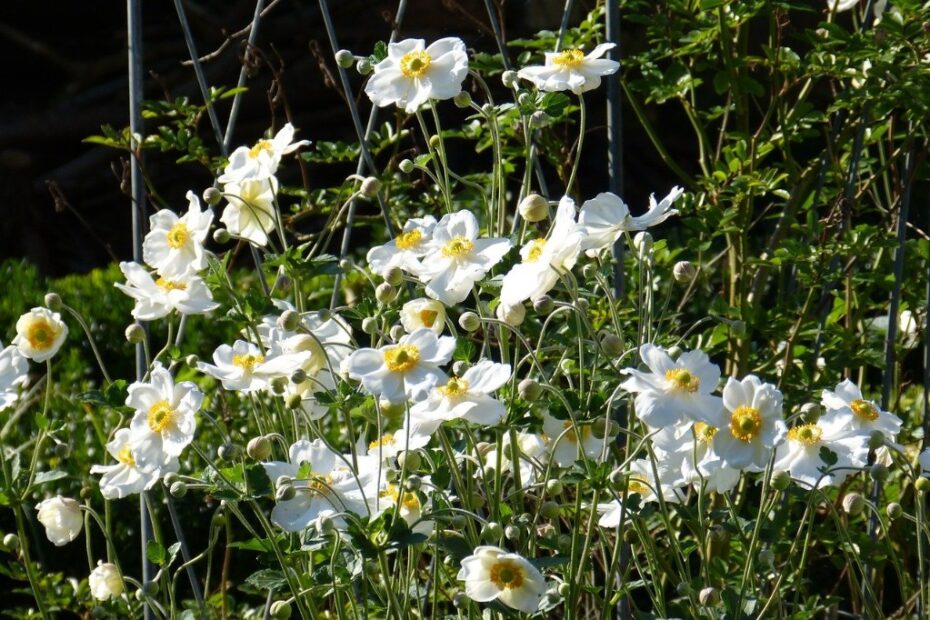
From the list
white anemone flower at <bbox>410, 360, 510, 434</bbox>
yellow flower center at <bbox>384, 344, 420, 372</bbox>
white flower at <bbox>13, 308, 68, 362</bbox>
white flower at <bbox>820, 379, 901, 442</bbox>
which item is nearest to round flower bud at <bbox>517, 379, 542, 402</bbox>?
white anemone flower at <bbox>410, 360, 510, 434</bbox>

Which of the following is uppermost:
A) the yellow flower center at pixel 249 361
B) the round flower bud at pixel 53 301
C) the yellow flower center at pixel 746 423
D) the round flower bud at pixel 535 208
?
the round flower bud at pixel 535 208

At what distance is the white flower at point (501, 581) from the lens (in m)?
1.21

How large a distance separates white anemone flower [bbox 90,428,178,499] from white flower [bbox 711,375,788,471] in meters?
0.58

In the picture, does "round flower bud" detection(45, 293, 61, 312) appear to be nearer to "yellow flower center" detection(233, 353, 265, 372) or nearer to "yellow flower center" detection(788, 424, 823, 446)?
"yellow flower center" detection(233, 353, 265, 372)

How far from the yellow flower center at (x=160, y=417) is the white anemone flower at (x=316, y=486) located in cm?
11

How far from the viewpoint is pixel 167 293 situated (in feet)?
4.75

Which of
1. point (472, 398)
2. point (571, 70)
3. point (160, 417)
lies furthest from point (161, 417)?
point (571, 70)

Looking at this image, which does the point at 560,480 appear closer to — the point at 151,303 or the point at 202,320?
the point at 151,303

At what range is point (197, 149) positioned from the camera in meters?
2.09

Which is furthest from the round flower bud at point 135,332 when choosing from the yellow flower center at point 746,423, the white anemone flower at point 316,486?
the yellow flower center at point 746,423

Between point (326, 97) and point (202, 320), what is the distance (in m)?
3.00

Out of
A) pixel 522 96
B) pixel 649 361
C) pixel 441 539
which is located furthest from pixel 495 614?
pixel 522 96

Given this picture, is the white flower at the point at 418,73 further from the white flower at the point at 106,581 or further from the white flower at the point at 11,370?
the white flower at the point at 106,581

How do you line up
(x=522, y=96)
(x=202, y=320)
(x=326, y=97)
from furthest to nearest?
1. (x=326, y=97)
2. (x=202, y=320)
3. (x=522, y=96)
